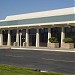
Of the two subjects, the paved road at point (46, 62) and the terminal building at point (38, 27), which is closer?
the paved road at point (46, 62)

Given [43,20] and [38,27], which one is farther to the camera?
[38,27]

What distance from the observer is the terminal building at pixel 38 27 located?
4884cm

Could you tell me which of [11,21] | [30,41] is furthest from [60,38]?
[11,21]

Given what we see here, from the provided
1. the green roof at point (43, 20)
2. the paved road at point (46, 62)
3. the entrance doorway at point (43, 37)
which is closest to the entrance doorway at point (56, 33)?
the entrance doorway at point (43, 37)

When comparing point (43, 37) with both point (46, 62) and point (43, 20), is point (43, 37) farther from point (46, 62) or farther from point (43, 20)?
point (46, 62)

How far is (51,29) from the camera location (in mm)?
52938

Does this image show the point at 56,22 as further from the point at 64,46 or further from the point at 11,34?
the point at 11,34

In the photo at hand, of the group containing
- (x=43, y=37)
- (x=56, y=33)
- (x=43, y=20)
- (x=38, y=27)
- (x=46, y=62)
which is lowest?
(x=46, y=62)

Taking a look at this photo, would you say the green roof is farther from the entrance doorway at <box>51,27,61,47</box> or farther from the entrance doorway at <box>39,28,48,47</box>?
the entrance doorway at <box>39,28,48,47</box>

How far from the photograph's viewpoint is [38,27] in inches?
2089

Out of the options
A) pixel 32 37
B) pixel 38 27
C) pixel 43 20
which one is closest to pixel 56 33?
pixel 43 20

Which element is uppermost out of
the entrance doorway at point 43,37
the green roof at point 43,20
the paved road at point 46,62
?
the green roof at point 43,20

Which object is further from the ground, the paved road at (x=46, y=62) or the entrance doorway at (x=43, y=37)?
the entrance doorway at (x=43, y=37)

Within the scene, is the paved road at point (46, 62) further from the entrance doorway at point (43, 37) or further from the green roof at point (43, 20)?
the entrance doorway at point (43, 37)
